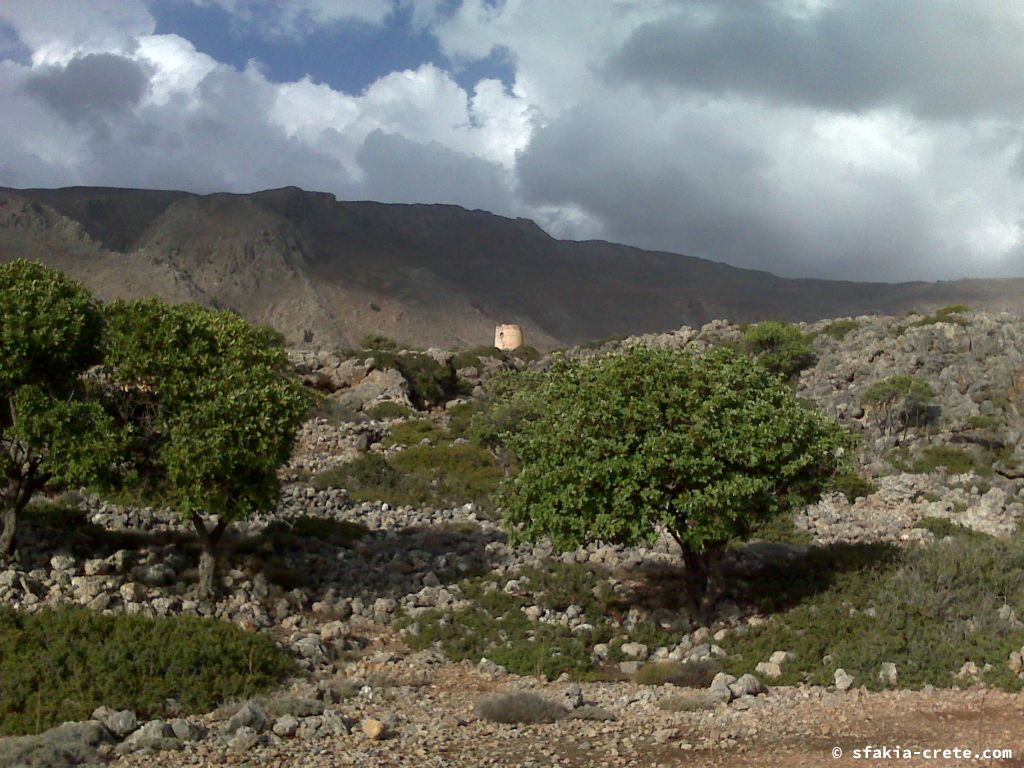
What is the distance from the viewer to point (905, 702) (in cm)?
1187

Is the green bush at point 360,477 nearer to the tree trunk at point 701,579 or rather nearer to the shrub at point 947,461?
the tree trunk at point 701,579

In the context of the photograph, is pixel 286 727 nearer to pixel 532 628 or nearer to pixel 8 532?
pixel 532 628

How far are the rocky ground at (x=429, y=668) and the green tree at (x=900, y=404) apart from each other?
25.3 feet

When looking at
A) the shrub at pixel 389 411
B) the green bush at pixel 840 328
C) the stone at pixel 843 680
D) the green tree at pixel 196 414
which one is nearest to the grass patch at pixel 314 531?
the green tree at pixel 196 414

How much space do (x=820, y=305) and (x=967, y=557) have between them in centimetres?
13862

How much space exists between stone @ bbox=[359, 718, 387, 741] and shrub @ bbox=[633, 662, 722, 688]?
4.19 metres

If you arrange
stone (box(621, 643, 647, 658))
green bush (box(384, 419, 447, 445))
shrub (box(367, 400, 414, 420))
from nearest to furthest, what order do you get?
1. stone (box(621, 643, 647, 658))
2. green bush (box(384, 419, 447, 445))
3. shrub (box(367, 400, 414, 420))

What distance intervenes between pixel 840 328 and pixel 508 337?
32.3 meters

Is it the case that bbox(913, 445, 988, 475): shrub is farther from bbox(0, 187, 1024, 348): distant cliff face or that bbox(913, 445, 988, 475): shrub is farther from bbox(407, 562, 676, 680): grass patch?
bbox(0, 187, 1024, 348): distant cliff face

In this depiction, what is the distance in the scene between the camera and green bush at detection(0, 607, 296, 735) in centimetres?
1092

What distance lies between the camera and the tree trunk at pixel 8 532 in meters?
15.9

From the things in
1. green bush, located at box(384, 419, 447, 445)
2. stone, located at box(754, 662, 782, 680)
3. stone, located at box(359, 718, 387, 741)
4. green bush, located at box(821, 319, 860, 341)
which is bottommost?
stone, located at box(754, 662, 782, 680)

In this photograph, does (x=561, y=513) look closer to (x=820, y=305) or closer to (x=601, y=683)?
(x=601, y=683)

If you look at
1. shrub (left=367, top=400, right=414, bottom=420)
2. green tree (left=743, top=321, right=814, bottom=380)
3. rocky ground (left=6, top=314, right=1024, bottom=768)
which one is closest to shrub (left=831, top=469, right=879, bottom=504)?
rocky ground (left=6, top=314, right=1024, bottom=768)
